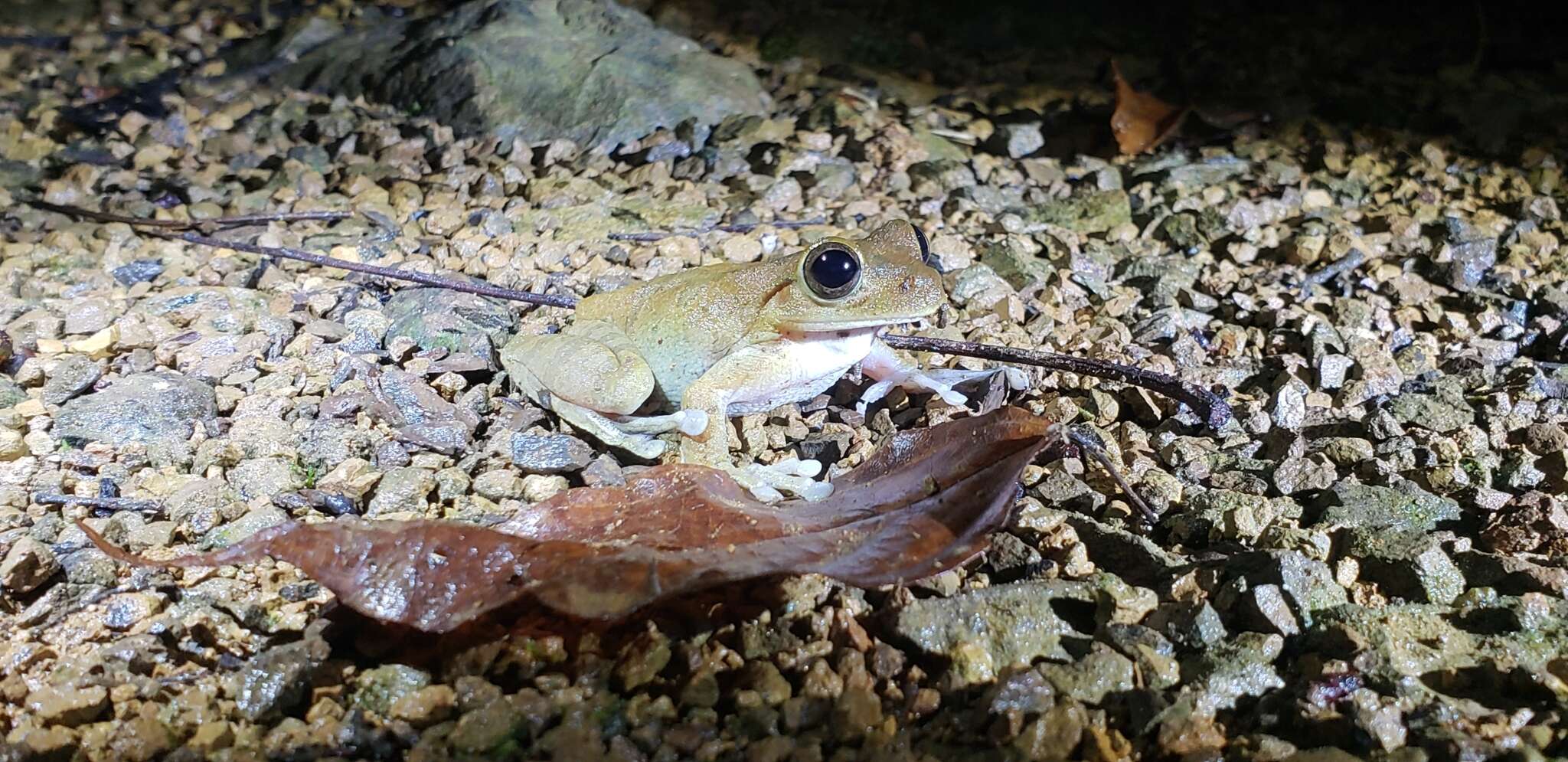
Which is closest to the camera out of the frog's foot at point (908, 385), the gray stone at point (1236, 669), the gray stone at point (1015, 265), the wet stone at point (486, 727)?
the wet stone at point (486, 727)

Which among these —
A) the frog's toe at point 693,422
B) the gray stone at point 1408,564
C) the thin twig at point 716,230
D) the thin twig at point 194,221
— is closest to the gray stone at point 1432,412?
the gray stone at point 1408,564

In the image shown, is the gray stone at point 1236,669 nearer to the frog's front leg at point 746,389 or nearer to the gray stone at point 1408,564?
the gray stone at point 1408,564

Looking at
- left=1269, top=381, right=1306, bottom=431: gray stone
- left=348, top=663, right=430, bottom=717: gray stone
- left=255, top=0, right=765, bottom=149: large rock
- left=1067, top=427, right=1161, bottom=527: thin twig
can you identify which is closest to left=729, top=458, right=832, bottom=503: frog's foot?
left=1067, top=427, right=1161, bottom=527: thin twig

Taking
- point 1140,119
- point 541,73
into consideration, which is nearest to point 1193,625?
point 1140,119

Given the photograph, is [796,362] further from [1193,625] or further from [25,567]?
[25,567]

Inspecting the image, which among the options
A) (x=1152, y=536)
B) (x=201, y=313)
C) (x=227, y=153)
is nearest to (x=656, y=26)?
(x=227, y=153)

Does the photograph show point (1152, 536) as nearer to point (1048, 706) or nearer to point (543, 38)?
point (1048, 706)
